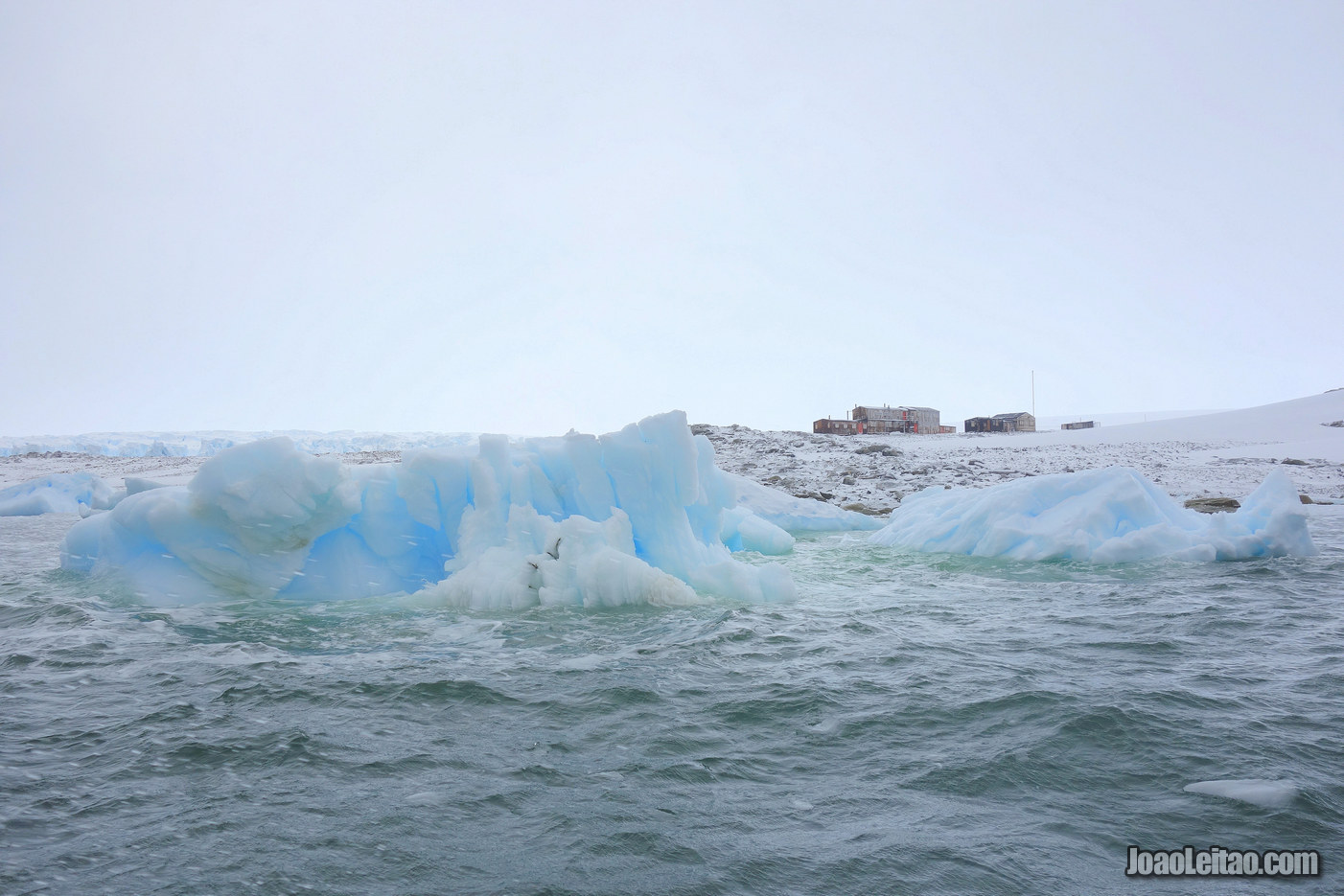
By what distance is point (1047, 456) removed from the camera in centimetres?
2498

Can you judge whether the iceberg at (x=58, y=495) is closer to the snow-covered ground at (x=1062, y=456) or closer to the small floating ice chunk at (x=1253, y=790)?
the snow-covered ground at (x=1062, y=456)

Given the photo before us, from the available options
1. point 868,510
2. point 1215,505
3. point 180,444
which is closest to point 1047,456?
point 1215,505

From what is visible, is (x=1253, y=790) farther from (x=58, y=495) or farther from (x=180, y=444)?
(x=180, y=444)

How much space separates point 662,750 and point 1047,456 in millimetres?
24604

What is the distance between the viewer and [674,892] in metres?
2.60

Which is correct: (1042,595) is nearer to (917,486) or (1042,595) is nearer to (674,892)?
(674,892)

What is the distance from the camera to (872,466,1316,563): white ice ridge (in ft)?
32.2

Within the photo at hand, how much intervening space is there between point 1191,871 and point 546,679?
3.62 meters

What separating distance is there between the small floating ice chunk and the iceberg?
23167 mm

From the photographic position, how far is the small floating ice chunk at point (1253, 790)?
10.3 ft

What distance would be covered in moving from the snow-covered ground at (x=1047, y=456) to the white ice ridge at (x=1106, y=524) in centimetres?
630

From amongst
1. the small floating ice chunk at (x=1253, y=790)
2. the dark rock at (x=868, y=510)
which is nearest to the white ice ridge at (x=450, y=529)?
the small floating ice chunk at (x=1253, y=790)

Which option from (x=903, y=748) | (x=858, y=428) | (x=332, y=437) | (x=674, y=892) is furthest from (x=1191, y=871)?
(x=332, y=437)

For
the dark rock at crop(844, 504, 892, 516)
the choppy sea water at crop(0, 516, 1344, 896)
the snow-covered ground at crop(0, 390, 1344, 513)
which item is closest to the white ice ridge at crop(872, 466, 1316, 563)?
the choppy sea water at crop(0, 516, 1344, 896)
